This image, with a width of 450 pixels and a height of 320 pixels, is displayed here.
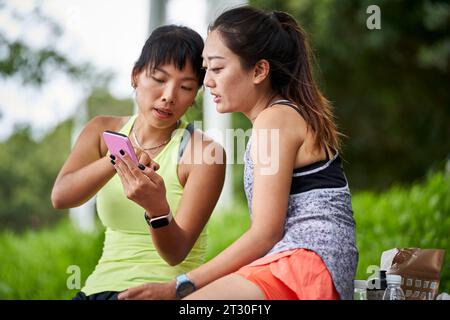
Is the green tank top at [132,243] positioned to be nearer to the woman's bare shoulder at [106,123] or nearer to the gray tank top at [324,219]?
the woman's bare shoulder at [106,123]

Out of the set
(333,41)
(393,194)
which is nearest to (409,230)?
(393,194)

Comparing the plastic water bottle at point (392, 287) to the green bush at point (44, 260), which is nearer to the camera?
the plastic water bottle at point (392, 287)

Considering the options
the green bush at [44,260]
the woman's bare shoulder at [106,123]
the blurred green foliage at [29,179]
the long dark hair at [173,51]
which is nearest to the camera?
the long dark hair at [173,51]

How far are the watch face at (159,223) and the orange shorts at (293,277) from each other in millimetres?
301

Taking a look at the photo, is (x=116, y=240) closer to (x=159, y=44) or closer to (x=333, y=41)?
(x=159, y=44)

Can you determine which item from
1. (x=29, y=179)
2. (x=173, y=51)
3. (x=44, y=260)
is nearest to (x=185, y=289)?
(x=173, y=51)

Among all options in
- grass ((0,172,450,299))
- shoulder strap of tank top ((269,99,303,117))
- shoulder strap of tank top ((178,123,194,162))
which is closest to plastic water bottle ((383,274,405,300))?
shoulder strap of tank top ((269,99,303,117))

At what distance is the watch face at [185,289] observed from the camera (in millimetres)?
2070

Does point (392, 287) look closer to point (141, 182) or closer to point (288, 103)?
point (288, 103)

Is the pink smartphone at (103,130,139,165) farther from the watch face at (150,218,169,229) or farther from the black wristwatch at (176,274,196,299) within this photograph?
the black wristwatch at (176,274,196,299)

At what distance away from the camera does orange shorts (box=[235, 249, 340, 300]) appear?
6.65 feet

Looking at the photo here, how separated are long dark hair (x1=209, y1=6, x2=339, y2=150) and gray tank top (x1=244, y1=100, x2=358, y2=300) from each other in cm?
13

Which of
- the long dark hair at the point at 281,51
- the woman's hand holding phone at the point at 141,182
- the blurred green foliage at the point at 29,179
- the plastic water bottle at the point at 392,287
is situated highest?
the long dark hair at the point at 281,51

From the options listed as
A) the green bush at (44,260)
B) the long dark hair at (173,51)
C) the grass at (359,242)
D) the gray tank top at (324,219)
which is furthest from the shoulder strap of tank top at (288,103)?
the green bush at (44,260)
